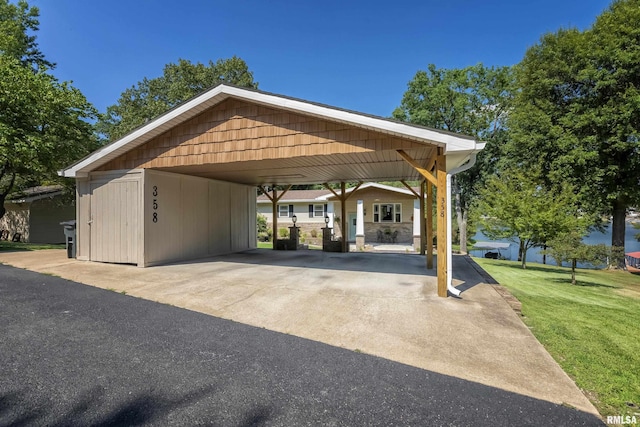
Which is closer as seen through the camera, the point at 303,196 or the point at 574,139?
the point at 574,139

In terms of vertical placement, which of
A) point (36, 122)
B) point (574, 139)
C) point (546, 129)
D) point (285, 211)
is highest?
point (546, 129)

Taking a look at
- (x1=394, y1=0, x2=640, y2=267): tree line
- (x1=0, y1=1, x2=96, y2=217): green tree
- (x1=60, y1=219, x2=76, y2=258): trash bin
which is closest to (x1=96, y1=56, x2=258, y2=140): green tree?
(x1=0, y1=1, x2=96, y2=217): green tree

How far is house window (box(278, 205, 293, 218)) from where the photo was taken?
80.9 ft

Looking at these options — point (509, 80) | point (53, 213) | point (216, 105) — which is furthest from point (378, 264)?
point (509, 80)

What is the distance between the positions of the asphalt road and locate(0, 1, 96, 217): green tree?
1076cm

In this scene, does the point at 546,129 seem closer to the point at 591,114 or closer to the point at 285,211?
the point at 591,114

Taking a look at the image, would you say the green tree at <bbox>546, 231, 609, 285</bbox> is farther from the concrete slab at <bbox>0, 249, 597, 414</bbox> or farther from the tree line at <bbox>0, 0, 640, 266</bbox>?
the concrete slab at <bbox>0, 249, 597, 414</bbox>

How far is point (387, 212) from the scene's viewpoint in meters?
21.5

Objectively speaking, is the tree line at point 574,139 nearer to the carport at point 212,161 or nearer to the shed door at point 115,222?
the carport at point 212,161

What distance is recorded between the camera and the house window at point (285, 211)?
24.7 metres

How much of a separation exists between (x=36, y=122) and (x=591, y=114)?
23200 mm

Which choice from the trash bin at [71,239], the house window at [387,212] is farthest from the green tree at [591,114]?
the trash bin at [71,239]

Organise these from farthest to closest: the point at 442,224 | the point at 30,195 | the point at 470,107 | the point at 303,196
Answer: the point at 303,196
the point at 470,107
the point at 30,195
the point at 442,224

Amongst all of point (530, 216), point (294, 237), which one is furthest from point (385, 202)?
point (530, 216)
